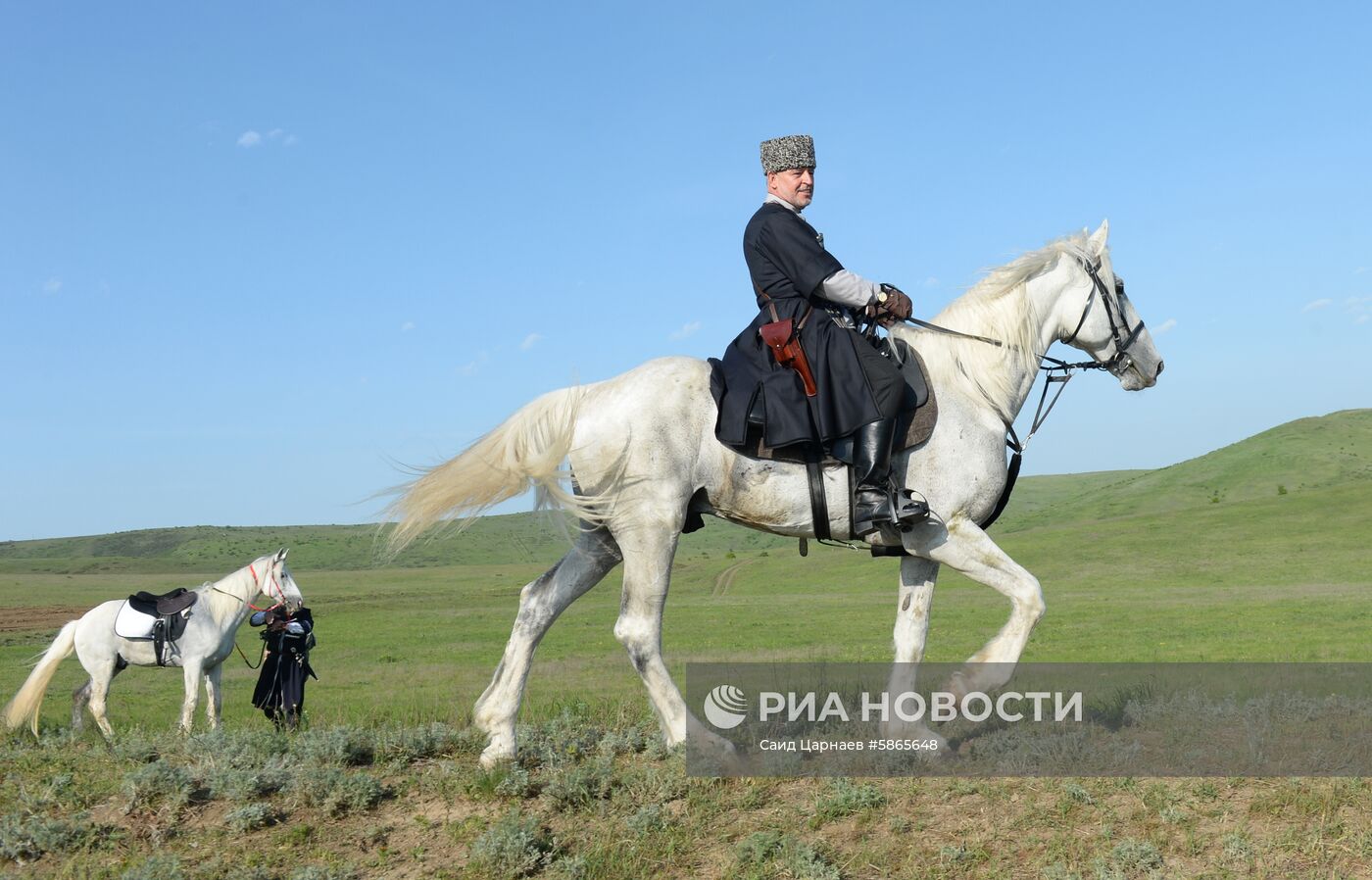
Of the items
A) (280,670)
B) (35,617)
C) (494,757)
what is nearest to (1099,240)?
(494,757)

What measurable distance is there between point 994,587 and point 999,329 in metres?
1.94

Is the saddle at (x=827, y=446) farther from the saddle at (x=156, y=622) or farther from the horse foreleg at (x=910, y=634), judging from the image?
the saddle at (x=156, y=622)

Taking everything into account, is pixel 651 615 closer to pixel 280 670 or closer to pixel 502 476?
pixel 502 476

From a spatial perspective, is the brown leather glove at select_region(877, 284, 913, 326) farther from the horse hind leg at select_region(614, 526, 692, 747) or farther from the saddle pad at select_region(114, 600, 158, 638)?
the saddle pad at select_region(114, 600, 158, 638)

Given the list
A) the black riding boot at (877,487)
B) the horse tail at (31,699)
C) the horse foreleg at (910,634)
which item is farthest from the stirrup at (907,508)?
the horse tail at (31,699)

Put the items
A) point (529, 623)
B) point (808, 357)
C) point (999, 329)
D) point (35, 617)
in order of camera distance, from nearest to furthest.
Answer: point (808, 357) < point (529, 623) < point (999, 329) < point (35, 617)

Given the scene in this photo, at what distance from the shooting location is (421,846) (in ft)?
18.5

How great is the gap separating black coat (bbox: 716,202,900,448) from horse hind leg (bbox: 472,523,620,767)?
1236 mm

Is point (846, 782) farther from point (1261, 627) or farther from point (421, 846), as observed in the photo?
point (1261, 627)

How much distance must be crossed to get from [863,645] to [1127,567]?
30890 millimetres

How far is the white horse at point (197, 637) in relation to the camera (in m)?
13.0

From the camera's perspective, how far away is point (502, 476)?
6.78m

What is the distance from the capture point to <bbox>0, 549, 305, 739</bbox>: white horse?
1304 cm

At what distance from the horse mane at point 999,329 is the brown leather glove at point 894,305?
1.24ft
